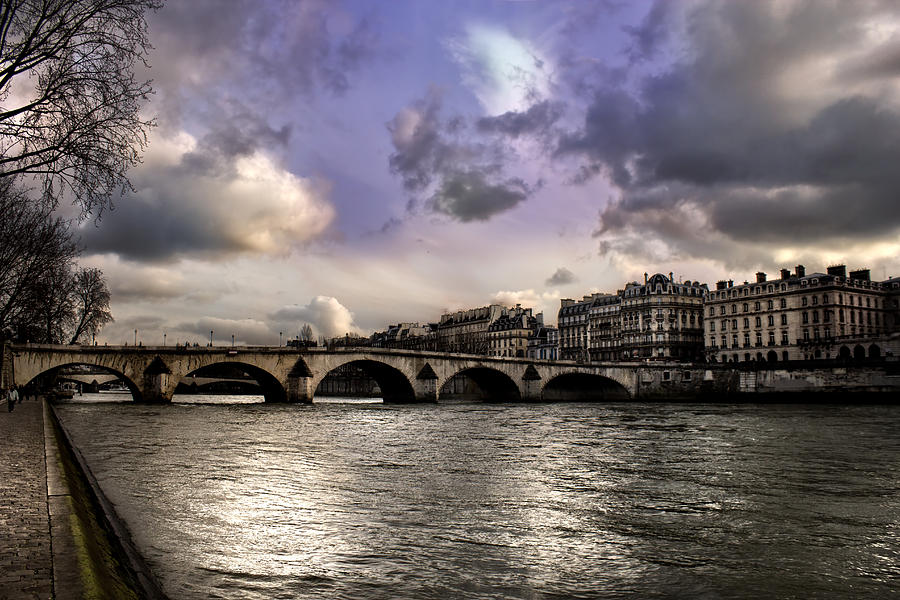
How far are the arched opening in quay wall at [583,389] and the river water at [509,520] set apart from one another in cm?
6145

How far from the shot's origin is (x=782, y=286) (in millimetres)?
87250

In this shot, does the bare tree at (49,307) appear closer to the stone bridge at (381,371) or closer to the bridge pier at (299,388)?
the stone bridge at (381,371)

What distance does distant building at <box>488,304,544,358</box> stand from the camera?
5103 inches

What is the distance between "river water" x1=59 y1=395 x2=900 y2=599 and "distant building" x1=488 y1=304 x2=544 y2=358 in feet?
355

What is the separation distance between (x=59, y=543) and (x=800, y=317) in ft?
299

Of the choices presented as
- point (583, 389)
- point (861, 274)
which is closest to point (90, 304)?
point (583, 389)

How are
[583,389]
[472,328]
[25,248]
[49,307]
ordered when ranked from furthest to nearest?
[472,328] < [583,389] < [49,307] < [25,248]

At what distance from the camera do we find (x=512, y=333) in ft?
426

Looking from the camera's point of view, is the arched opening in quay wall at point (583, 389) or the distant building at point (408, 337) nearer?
the arched opening in quay wall at point (583, 389)

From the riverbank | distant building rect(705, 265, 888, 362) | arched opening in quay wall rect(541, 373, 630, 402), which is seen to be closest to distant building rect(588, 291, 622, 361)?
distant building rect(705, 265, 888, 362)

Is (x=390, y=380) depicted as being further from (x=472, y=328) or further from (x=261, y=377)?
(x=472, y=328)

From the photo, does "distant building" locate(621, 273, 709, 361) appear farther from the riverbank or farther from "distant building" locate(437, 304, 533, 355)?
the riverbank

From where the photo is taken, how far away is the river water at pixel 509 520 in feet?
23.1

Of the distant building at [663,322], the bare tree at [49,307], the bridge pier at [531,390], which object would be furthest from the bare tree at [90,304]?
the distant building at [663,322]
